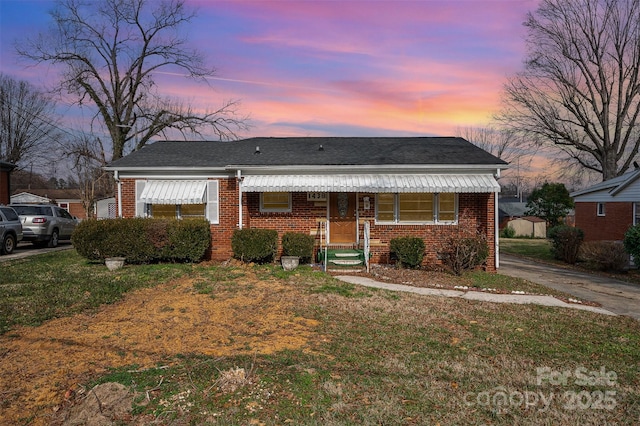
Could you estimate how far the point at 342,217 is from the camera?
45.7 feet

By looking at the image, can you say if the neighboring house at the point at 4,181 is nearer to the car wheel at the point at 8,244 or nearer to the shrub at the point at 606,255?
the car wheel at the point at 8,244

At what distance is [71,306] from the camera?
307 inches

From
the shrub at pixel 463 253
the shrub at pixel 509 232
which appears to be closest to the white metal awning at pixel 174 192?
the shrub at pixel 463 253

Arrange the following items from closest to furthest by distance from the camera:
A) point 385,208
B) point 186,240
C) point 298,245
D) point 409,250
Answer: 1. point 409,250
2. point 298,245
3. point 186,240
4. point 385,208

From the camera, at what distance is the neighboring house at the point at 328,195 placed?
13195 mm

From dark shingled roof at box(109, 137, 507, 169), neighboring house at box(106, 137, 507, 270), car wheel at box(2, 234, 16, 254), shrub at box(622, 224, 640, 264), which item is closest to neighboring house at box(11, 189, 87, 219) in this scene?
car wheel at box(2, 234, 16, 254)

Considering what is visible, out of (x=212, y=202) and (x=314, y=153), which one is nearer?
(x=212, y=202)

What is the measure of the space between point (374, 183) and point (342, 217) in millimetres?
1655

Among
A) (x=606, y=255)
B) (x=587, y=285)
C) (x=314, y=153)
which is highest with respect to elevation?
(x=314, y=153)

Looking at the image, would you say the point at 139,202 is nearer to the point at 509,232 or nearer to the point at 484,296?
the point at 484,296

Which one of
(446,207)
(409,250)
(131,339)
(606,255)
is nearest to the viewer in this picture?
(131,339)

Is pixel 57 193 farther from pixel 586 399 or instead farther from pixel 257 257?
pixel 586 399

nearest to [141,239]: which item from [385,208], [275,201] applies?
[275,201]

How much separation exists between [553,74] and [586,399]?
30.2 m
